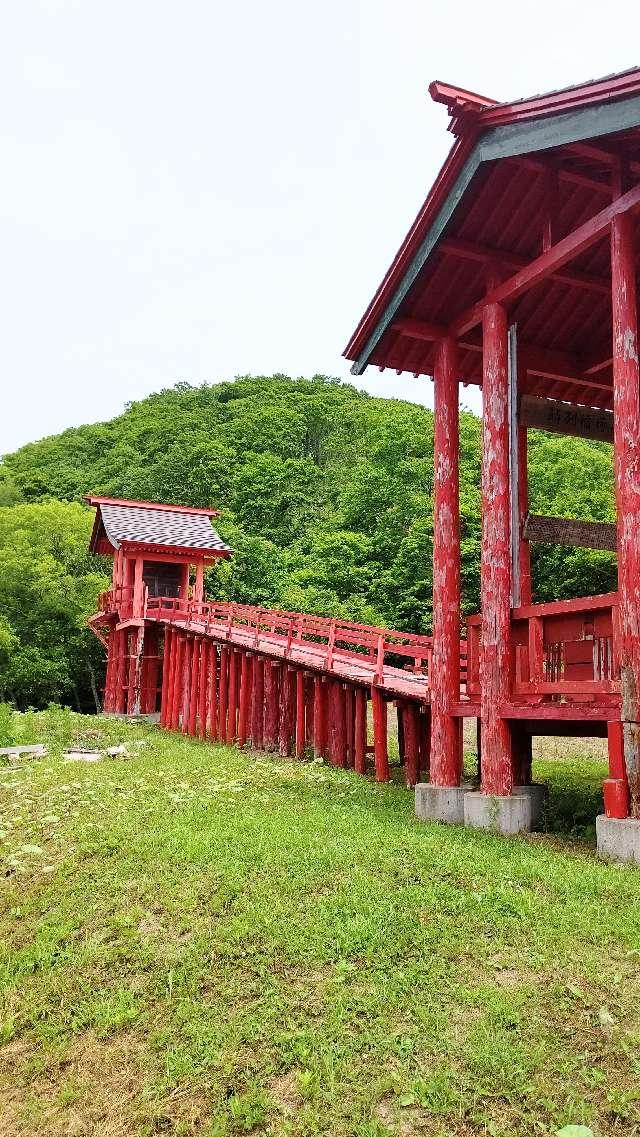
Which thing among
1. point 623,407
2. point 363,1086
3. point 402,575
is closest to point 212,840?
point 363,1086

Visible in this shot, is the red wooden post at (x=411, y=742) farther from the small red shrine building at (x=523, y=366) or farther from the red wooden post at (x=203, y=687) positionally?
the red wooden post at (x=203, y=687)

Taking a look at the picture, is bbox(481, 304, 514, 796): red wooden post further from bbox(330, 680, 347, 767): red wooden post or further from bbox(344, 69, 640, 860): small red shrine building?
bbox(330, 680, 347, 767): red wooden post

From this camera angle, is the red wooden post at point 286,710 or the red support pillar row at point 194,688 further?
the red support pillar row at point 194,688

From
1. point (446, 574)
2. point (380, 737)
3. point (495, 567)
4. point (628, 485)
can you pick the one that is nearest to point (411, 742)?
point (380, 737)

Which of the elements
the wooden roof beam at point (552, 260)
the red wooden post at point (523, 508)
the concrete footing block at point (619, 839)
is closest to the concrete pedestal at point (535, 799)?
the concrete footing block at point (619, 839)

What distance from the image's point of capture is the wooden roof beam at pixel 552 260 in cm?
825

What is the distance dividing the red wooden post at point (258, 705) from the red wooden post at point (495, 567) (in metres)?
9.85

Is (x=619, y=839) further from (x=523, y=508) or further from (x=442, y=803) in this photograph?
(x=523, y=508)

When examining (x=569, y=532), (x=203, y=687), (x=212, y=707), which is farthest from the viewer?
(x=203, y=687)

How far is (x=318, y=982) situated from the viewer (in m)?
6.27

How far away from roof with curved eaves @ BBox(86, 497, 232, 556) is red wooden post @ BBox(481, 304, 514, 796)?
20809 millimetres

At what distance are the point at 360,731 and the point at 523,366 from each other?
290 inches

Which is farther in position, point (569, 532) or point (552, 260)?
point (569, 532)

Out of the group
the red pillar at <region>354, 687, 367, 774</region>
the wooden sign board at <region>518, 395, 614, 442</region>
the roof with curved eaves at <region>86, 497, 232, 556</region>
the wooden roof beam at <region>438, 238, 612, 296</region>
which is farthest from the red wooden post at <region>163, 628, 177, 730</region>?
the wooden roof beam at <region>438, 238, 612, 296</region>
